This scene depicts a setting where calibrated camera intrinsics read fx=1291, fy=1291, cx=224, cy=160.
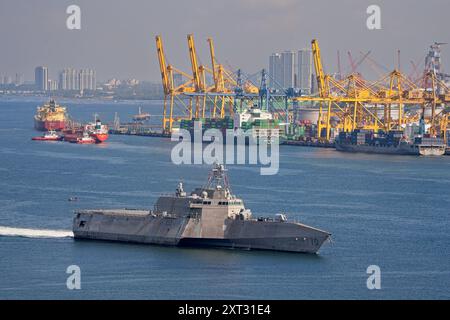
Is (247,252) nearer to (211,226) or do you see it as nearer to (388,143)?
(211,226)

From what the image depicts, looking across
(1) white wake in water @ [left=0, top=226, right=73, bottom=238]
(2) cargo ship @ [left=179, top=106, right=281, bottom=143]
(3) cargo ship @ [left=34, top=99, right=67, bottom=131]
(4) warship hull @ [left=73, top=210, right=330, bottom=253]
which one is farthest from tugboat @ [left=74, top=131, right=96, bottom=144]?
(4) warship hull @ [left=73, top=210, right=330, bottom=253]

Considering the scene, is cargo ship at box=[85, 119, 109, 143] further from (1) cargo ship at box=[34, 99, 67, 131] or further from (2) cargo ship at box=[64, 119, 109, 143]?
(1) cargo ship at box=[34, 99, 67, 131]

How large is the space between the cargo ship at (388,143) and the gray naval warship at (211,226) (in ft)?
184

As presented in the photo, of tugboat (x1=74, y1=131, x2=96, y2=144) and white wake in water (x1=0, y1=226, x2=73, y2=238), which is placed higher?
tugboat (x1=74, y1=131, x2=96, y2=144)

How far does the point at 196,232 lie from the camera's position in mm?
41781

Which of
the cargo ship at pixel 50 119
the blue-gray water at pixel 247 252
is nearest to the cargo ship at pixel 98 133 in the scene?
the cargo ship at pixel 50 119

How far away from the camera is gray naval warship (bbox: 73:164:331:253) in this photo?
4094cm

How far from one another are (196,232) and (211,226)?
0.53 m

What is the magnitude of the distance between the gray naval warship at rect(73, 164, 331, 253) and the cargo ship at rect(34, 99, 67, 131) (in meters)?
82.7

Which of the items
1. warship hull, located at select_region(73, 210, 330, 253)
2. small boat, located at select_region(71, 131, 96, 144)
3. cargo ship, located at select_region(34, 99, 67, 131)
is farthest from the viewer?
cargo ship, located at select_region(34, 99, 67, 131)

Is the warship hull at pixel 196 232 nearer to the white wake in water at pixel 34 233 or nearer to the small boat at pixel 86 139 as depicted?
the white wake in water at pixel 34 233

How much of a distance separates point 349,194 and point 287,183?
572 centimetres
